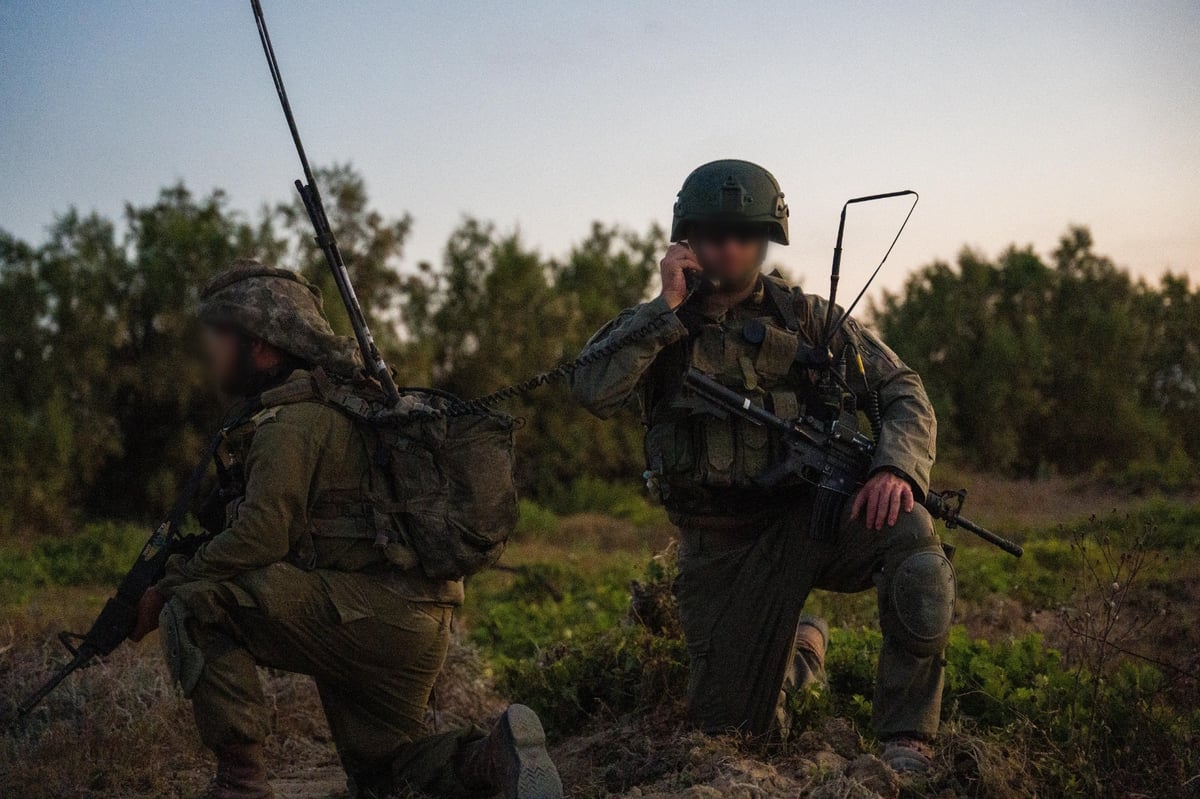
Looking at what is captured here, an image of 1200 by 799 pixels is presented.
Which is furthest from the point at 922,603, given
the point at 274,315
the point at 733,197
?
the point at 274,315

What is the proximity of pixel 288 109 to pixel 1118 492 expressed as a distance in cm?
1400

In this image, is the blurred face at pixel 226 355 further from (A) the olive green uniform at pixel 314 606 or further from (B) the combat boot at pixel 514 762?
(B) the combat boot at pixel 514 762

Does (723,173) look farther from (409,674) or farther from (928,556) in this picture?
(409,674)

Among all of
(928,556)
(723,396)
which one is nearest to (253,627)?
(723,396)

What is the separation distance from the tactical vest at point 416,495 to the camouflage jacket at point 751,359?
1.47ft

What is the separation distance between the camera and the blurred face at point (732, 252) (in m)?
4.96

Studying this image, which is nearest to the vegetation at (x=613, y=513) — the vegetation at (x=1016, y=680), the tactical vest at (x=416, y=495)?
the vegetation at (x=1016, y=680)

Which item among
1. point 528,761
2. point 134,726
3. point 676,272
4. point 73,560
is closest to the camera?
point 528,761

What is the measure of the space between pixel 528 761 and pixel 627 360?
1536mm

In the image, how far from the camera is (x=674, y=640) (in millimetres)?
5727

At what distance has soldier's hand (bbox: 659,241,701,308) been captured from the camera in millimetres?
4734

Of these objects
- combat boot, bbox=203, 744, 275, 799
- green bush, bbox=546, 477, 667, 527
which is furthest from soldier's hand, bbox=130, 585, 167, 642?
green bush, bbox=546, 477, 667, 527

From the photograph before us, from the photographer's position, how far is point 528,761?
4.14m

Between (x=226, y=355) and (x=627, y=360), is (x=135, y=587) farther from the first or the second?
(x=627, y=360)
